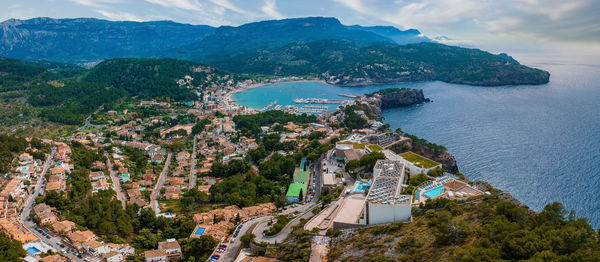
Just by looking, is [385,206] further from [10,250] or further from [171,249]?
[10,250]

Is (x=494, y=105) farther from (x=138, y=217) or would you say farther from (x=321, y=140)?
(x=138, y=217)

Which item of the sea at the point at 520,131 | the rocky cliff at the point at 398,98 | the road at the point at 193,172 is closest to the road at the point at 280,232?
the road at the point at 193,172

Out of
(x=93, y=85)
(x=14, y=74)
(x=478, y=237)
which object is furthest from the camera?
(x=93, y=85)

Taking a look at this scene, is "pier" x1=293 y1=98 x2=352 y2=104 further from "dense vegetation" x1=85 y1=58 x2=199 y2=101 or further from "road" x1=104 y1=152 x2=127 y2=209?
"road" x1=104 y1=152 x2=127 y2=209

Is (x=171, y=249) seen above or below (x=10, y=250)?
below

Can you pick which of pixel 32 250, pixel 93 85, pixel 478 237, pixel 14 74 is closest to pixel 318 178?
pixel 478 237
